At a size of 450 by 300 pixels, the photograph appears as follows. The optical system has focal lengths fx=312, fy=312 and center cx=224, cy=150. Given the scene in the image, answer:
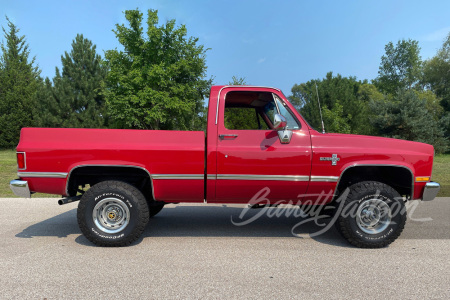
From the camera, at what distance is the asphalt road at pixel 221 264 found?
9.36 ft

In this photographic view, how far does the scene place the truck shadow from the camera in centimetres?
457

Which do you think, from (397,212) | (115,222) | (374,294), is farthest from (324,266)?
(115,222)

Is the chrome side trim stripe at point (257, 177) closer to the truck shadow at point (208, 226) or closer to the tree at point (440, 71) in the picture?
the truck shadow at point (208, 226)

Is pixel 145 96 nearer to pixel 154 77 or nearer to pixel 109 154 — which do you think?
pixel 154 77

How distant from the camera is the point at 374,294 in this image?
2812 millimetres

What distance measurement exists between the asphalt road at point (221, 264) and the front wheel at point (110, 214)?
6.1 inches

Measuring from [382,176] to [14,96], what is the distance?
36778 mm

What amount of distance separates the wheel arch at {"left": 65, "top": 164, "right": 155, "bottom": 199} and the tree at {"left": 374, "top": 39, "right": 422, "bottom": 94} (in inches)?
2416

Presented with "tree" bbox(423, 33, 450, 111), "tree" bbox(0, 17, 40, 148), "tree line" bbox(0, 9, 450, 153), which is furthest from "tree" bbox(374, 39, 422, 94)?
"tree" bbox(0, 17, 40, 148)

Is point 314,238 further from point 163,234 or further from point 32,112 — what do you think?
point 32,112

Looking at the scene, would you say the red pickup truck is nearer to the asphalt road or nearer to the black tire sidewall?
the black tire sidewall

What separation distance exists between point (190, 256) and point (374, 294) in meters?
1.97

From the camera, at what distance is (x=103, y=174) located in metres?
4.18

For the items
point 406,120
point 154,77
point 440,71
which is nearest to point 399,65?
point 440,71
